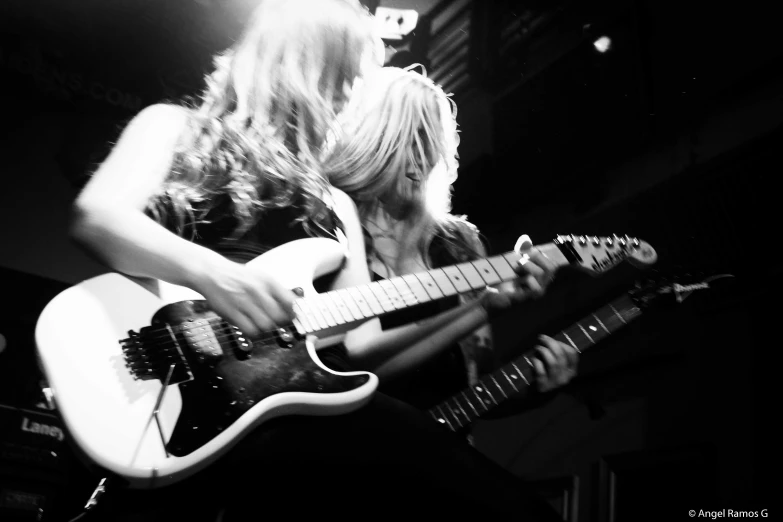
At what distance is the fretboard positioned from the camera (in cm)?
99

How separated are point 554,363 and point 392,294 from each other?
14.1 inches

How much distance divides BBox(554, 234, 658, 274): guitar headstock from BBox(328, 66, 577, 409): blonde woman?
2.8 inches

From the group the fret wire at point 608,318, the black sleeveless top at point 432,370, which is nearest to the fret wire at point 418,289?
the black sleeveless top at point 432,370

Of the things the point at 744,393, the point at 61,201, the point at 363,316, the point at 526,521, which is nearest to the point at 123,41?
the point at 61,201

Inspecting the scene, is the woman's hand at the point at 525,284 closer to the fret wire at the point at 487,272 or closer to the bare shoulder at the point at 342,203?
the fret wire at the point at 487,272

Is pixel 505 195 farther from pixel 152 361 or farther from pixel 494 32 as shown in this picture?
pixel 152 361

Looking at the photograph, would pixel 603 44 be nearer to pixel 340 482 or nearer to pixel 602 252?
pixel 602 252

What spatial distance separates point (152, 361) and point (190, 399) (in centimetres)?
7

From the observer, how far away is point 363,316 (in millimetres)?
1023

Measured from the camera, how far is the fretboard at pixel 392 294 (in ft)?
3.23

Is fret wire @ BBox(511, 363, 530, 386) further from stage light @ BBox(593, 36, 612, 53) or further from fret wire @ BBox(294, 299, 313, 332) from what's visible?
stage light @ BBox(593, 36, 612, 53)

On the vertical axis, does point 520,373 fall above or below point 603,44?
below

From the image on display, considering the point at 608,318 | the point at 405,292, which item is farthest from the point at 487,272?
the point at 608,318

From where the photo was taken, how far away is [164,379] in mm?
891
